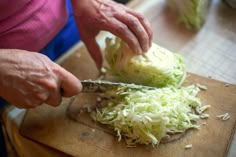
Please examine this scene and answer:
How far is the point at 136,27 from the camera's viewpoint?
130cm

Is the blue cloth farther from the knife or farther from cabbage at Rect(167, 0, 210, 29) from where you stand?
cabbage at Rect(167, 0, 210, 29)

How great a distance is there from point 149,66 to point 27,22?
0.46m

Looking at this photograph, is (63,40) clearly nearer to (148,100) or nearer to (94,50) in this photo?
(94,50)

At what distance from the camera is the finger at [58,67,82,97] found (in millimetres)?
1141

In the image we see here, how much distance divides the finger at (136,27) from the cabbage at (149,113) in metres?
0.18

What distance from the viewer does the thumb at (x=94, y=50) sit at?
147 centimetres

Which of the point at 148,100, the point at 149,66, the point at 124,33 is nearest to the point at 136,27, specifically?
the point at 124,33

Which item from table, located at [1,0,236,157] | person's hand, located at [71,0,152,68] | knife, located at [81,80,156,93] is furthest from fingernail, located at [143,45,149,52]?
table, located at [1,0,236,157]

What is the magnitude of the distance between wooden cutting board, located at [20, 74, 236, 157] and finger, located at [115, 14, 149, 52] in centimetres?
24

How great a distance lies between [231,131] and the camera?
1198mm

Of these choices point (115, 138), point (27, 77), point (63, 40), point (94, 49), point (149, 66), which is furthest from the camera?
point (63, 40)

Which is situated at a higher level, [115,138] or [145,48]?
[145,48]

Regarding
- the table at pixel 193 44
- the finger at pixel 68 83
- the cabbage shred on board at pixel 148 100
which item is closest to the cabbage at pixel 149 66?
the cabbage shred on board at pixel 148 100

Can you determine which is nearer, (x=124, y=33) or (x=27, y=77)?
(x=27, y=77)
